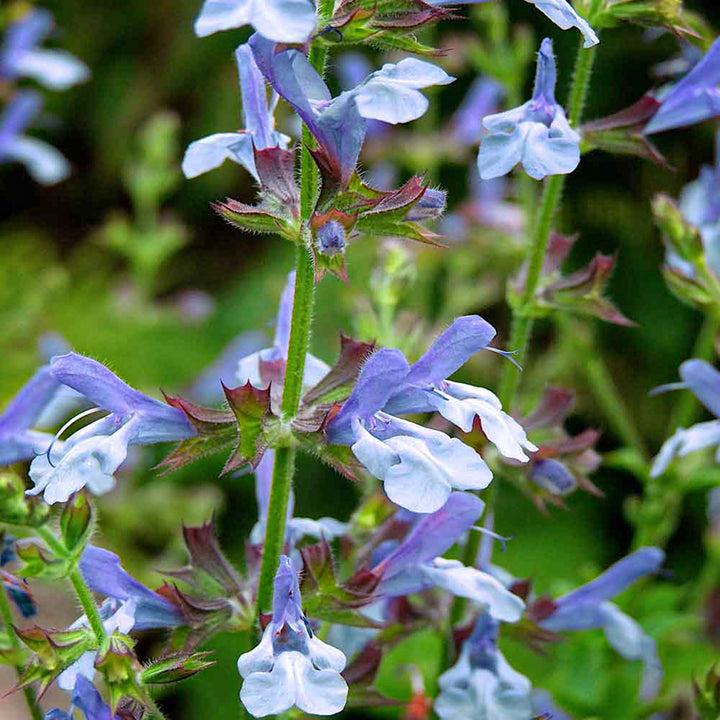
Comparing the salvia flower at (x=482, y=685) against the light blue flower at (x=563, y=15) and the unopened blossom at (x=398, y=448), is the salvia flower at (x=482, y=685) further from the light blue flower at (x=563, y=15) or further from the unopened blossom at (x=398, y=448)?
the light blue flower at (x=563, y=15)

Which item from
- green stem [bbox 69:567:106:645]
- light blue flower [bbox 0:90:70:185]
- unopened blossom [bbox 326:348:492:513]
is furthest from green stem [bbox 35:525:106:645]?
light blue flower [bbox 0:90:70:185]

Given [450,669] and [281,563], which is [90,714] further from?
[450,669]

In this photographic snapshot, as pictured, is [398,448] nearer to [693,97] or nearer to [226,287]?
[693,97]

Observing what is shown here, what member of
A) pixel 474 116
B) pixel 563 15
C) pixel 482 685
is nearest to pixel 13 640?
pixel 482 685

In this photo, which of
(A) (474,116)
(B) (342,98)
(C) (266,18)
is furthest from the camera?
(A) (474,116)

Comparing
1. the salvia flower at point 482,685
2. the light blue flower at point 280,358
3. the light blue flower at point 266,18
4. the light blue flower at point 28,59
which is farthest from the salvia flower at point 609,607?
the light blue flower at point 28,59

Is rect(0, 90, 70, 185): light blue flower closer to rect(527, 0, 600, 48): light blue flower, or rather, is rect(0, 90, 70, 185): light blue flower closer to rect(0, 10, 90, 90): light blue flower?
rect(0, 10, 90, 90): light blue flower
